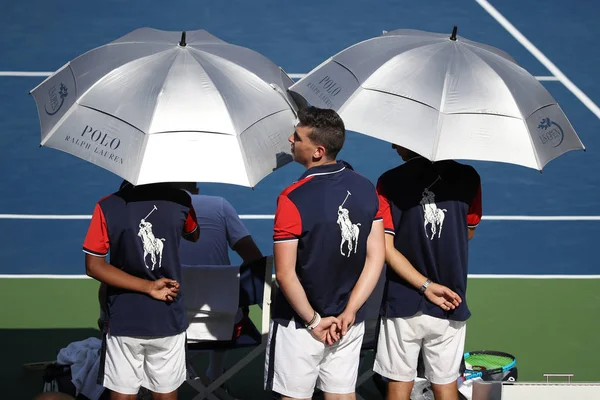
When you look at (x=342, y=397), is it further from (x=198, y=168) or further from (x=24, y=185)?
(x=24, y=185)

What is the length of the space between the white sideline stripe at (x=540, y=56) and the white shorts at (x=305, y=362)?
6965mm

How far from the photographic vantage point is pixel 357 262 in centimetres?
496

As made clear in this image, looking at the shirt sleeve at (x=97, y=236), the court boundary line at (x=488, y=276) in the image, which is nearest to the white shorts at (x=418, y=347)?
the shirt sleeve at (x=97, y=236)

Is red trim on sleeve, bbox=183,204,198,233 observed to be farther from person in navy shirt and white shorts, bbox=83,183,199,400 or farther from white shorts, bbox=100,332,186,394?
white shorts, bbox=100,332,186,394

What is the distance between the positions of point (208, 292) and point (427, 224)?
4.63 feet

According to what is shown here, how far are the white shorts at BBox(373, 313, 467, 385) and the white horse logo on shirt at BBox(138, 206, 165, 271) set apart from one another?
1253 mm

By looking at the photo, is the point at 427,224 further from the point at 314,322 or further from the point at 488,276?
the point at 488,276

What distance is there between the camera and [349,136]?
10789mm

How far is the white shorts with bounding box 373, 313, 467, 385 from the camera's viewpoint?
5.30 metres

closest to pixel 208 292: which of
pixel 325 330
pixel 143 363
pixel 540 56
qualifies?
pixel 143 363

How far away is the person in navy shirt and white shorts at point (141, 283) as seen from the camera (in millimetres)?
5020

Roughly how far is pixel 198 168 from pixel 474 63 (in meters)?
1.62

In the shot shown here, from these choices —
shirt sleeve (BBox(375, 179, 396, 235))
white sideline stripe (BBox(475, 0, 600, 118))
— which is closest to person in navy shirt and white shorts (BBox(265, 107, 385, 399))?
shirt sleeve (BBox(375, 179, 396, 235))

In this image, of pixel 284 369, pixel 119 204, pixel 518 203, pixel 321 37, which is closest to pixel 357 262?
pixel 284 369
